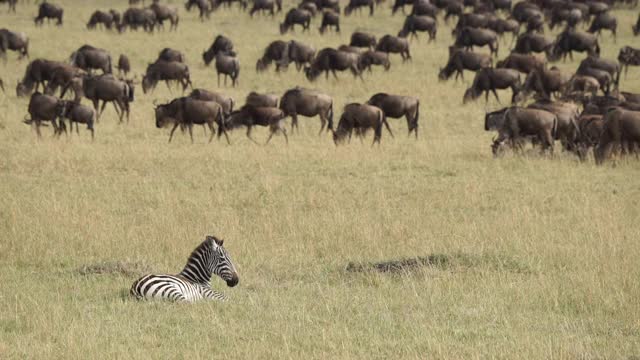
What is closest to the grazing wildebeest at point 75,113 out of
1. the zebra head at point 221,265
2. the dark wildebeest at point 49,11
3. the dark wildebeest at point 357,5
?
the zebra head at point 221,265

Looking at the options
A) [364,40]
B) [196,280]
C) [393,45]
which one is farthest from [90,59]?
[196,280]

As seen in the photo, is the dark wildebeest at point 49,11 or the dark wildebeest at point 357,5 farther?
the dark wildebeest at point 357,5

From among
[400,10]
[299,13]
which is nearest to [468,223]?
[299,13]

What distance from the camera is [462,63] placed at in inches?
1258

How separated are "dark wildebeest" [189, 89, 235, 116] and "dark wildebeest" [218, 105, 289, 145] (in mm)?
598

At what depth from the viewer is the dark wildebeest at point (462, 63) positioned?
103ft

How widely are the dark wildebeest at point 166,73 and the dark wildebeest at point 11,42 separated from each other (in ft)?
17.6

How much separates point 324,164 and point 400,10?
Result: 3107 centimetres

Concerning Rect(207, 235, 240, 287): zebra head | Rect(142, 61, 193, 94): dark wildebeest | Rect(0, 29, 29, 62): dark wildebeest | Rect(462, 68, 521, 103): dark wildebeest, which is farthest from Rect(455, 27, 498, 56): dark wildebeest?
Rect(207, 235, 240, 287): zebra head

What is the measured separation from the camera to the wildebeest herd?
20.2 metres

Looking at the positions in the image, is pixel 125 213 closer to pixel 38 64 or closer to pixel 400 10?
pixel 38 64

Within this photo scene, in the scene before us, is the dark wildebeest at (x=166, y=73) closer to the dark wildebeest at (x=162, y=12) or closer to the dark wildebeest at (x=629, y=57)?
the dark wildebeest at (x=162, y=12)

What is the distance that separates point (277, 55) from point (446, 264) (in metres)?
22.3

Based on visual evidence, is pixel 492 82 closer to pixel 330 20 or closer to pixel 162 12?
pixel 330 20
